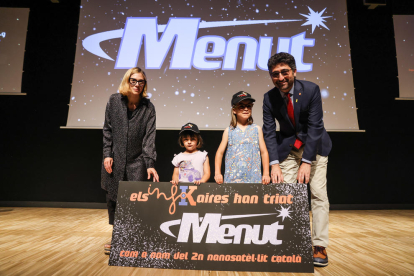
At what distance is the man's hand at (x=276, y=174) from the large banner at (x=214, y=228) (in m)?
0.14

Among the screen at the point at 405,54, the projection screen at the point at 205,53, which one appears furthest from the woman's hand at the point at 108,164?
the screen at the point at 405,54

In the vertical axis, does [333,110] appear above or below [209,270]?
above

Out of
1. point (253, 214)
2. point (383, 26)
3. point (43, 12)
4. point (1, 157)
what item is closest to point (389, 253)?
point (253, 214)

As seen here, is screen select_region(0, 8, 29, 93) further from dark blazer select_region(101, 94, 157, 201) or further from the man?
the man

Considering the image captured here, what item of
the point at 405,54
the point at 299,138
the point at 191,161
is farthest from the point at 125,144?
the point at 405,54

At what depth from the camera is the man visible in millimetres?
1752

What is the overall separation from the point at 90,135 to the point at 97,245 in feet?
8.39

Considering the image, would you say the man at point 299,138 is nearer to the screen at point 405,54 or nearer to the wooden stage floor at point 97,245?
the wooden stage floor at point 97,245

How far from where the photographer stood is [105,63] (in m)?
3.91

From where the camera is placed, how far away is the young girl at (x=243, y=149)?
6.82 feet

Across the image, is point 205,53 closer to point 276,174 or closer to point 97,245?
point 276,174

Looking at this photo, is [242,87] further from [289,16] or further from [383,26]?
[383,26]

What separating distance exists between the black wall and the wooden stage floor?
0.60m

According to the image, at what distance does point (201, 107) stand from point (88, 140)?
2114 mm
